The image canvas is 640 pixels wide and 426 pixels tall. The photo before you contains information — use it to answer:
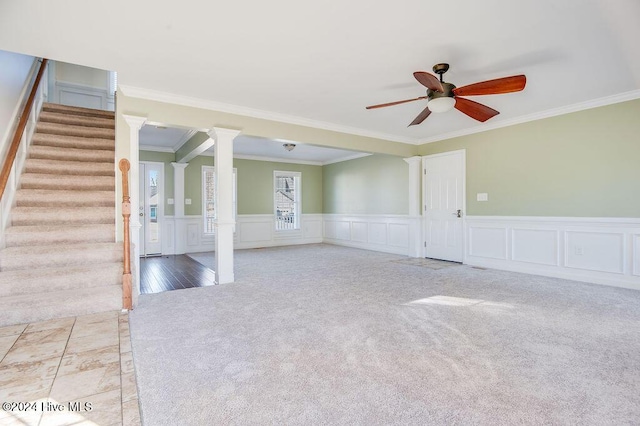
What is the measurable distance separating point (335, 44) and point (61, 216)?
11.8ft

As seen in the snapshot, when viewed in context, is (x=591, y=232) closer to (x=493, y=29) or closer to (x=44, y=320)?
(x=493, y=29)

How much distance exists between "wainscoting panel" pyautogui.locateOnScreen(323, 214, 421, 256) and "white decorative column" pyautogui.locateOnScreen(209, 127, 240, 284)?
12.8 ft

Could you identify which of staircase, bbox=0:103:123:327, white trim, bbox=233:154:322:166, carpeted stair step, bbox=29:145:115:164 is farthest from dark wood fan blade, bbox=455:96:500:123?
white trim, bbox=233:154:322:166

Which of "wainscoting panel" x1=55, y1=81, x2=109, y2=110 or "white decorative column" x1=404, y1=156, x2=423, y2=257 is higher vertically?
"wainscoting panel" x1=55, y1=81, x2=109, y2=110

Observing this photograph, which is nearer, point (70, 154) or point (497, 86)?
point (497, 86)

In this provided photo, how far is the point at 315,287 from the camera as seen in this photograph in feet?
13.4

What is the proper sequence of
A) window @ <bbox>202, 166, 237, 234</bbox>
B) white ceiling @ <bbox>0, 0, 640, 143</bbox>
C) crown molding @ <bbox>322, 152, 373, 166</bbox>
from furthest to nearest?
crown molding @ <bbox>322, 152, 373, 166</bbox> → window @ <bbox>202, 166, 237, 234</bbox> → white ceiling @ <bbox>0, 0, 640, 143</bbox>

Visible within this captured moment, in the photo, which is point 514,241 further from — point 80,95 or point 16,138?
point 80,95

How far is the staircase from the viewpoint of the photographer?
9.46 ft

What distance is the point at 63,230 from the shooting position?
351 centimetres

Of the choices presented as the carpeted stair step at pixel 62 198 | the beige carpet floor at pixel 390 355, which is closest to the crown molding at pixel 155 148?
the carpeted stair step at pixel 62 198

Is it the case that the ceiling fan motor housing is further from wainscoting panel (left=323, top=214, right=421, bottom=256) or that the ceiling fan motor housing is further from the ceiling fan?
wainscoting panel (left=323, top=214, right=421, bottom=256)

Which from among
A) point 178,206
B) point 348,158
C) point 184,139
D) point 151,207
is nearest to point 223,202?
point 184,139

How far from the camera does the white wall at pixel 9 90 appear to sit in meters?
3.52
